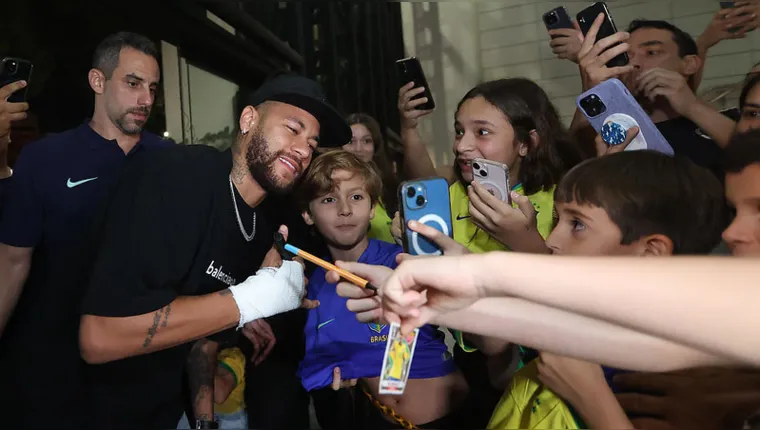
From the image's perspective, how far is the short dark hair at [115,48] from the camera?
3.08 ft

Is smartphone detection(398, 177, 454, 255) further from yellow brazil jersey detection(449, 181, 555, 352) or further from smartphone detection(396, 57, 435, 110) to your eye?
smartphone detection(396, 57, 435, 110)

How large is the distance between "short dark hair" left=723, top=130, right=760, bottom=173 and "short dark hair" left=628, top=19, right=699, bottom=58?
19 cm

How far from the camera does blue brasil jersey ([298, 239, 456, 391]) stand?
0.90m

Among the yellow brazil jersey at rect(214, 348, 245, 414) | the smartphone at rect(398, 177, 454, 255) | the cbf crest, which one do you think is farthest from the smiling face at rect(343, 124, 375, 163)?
the yellow brazil jersey at rect(214, 348, 245, 414)

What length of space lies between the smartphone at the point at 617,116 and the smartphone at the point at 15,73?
0.87 m

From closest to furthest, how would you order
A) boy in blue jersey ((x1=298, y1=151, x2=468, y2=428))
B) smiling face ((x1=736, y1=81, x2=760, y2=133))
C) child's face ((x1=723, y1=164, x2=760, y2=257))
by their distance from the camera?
child's face ((x1=723, y1=164, x2=760, y2=257))
smiling face ((x1=736, y1=81, x2=760, y2=133))
boy in blue jersey ((x1=298, y1=151, x2=468, y2=428))

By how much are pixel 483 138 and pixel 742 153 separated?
34 cm

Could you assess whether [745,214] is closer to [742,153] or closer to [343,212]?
[742,153]

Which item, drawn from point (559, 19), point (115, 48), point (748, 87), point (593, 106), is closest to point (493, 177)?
point (593, 106)

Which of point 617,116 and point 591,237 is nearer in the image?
point 591,237

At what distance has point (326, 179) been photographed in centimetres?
91

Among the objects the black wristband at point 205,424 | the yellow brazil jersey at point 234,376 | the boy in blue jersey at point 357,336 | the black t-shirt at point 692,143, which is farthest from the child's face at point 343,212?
the black t-shirt at point 692,143

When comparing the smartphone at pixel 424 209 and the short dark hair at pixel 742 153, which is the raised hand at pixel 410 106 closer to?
the smartphone at pixel 424 209

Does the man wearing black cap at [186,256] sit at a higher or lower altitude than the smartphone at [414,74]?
lower
